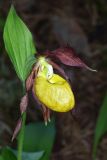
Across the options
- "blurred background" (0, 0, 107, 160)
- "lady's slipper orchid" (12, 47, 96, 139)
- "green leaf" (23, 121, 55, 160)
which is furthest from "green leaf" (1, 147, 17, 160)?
"blurred background" (0, 0, 107, 160)

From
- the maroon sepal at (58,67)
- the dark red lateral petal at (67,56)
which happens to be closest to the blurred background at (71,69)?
the maroon sepal at (58,67)

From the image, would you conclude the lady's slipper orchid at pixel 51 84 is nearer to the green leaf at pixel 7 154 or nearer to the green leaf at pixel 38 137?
the green leaf at pixel 7 154

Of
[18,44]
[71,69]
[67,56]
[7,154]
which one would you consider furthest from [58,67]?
[71,69]

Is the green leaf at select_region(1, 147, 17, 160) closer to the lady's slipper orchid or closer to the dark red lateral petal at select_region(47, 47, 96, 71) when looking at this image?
the lady's slipper orchid

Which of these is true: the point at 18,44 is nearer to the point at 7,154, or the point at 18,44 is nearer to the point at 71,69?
the point at 7,154

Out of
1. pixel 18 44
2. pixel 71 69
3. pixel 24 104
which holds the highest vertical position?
pixel 18 44

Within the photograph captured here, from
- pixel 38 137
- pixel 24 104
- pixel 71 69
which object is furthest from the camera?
pixel 71 69

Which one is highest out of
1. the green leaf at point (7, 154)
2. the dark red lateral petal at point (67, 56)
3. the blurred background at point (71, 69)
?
the dark red lateral petal at point (67, 56)
